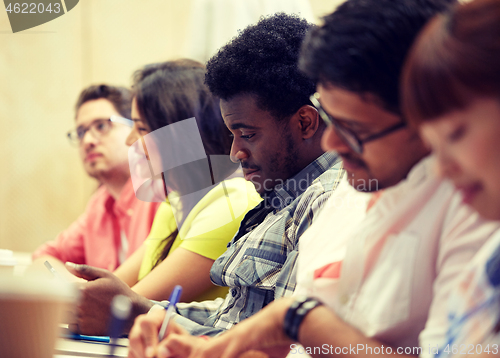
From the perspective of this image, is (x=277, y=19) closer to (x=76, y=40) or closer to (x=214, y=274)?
(x=214, y=274)

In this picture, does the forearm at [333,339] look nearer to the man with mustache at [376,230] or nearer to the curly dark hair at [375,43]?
the man with mustache at [376,230]

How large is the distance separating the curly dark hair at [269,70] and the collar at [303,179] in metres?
0.11

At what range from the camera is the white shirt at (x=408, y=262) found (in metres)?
0.43

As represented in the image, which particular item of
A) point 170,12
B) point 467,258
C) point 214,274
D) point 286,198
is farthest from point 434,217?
point 170,12

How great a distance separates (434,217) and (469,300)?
8cm

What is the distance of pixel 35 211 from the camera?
290cm

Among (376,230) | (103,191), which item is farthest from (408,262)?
(103,191)

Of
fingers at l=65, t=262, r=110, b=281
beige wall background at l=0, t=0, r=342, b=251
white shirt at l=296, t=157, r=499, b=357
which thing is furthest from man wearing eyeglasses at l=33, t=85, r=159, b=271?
white shirt at l=296, t=157, r=499, b=357

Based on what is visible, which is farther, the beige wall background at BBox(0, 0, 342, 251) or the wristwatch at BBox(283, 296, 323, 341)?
the beige wall background at BBox(0, 0, 342, 251)

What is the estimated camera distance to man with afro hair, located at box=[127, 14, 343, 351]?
858mm

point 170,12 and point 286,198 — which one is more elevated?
point 170,12

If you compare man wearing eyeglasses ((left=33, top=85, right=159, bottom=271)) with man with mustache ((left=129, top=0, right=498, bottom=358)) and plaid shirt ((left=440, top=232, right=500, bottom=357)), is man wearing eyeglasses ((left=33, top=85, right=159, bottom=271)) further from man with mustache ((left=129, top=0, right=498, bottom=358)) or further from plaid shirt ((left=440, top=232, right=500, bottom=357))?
plaid shirt ((left=440, top=232, right=500, bottom=357))

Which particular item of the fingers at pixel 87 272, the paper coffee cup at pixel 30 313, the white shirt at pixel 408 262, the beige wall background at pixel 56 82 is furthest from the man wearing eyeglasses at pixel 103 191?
the white shirt at pixel 408 262

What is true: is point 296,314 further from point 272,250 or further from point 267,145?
point 267,145
